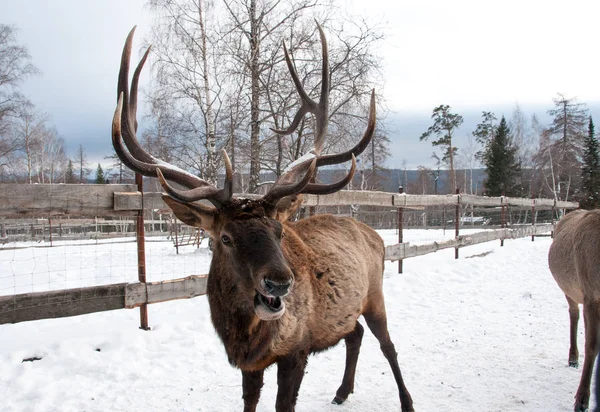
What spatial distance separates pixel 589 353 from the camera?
12.5ft

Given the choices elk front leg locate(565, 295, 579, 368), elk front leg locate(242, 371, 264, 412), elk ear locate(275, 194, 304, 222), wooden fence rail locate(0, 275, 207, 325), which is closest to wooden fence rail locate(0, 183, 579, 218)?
wooden fence rail locate(0, 275, 207, 325)

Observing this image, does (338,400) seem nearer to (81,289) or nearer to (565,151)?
(81,289)

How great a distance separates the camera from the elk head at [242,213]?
2.52 m

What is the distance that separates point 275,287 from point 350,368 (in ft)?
7.03

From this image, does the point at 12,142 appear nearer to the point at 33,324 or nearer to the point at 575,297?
the point at 33,324

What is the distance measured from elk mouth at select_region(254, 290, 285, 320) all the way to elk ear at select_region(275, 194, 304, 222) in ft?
2.69

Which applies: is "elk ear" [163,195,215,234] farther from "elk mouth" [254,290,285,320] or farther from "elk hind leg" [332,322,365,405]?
"elk hind leg" [332,322,365,405]

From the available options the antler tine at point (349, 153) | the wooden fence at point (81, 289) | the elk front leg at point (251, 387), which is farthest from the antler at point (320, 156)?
the wooden fence at point (81, 289)

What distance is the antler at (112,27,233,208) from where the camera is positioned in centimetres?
282

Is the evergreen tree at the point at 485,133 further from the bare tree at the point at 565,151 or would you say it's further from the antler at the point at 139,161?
the antler at the point at 139,161

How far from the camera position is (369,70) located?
13445 millimetres

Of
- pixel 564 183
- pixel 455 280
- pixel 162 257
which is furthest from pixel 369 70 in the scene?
pixel 564 183

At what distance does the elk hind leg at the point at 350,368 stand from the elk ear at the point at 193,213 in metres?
1.97

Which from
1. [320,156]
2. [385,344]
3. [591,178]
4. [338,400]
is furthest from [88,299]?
[591,178]
